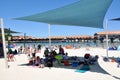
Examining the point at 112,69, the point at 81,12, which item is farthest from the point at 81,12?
the point at 112,69

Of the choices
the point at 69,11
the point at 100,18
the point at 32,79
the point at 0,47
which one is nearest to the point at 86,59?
the point at 100,18

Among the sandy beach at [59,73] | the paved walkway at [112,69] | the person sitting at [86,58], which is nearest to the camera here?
the sandy beach at [59,73]

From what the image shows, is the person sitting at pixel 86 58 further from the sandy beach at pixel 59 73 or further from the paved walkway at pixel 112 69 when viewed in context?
the sandy beach at pixel 59 73

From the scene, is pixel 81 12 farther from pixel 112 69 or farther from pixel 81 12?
pixel 112 69

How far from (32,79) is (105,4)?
4344 mm

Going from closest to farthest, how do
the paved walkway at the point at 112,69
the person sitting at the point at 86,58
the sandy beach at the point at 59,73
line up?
1. the sandy beach at the point at 59,73
2. the paved walkway at the point at 112,69
3. the person sitting at the point at 86,58

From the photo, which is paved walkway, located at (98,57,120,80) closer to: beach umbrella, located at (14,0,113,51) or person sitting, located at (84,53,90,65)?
person sitting, located at (84,53,90,65)

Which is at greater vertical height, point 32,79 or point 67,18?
point 67,18

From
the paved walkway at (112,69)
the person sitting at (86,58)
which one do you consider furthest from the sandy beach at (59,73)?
the person sitting at (86,58)

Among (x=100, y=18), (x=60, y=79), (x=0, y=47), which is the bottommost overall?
(x=60, y=79)

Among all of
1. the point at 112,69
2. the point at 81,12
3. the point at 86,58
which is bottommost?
the point at 112,69

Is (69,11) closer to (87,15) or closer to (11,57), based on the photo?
(87,15)

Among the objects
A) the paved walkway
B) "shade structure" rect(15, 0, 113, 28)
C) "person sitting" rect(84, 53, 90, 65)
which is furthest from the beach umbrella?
the paved walkway

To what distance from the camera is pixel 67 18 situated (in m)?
11.0
